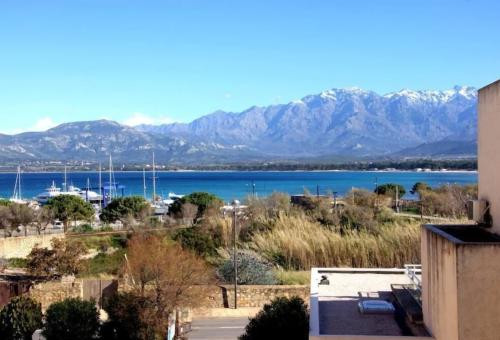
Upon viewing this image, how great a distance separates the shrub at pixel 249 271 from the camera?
22498 millimetres

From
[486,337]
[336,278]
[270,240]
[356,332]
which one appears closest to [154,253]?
[336,278]

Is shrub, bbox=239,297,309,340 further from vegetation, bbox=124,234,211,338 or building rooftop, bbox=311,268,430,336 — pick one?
vegetation, bbox=124,234,211,338

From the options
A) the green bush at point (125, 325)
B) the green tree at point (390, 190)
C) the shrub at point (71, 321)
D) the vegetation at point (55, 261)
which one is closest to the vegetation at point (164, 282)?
the green bush at point (125, 325)

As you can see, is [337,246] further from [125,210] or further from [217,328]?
[125,210]

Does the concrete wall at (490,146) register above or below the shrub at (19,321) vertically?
above

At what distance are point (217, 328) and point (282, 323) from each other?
6.35 m

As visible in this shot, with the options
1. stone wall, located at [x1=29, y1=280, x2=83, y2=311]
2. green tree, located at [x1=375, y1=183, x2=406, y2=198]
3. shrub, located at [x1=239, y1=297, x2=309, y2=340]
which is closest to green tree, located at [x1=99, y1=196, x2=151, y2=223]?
green tree, located at [x1=375, y1=183, x2=406, y2=198]

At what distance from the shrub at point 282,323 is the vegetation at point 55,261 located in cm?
1277

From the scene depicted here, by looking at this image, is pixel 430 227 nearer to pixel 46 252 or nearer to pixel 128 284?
pixel 128 284

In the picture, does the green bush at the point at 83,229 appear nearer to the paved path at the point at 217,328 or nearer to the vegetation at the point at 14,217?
the vegetation at the point at 14,217

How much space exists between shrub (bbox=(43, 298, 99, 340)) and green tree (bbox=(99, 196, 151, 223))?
91.8 feet

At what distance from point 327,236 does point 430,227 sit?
612 inches

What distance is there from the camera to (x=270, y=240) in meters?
25.3

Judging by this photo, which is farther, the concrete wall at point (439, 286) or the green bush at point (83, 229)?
the green bush at point (83, 229)
